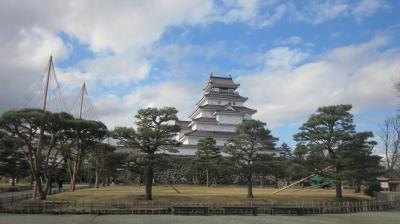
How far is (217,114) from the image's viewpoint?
7738cm

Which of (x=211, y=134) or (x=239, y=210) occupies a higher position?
(x=211, y=134)

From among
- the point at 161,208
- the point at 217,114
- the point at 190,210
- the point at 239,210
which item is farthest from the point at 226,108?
the point at 161,208

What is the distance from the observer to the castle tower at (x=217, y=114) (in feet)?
238

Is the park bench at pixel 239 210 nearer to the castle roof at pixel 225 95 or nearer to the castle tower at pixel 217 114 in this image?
the castle tower at pixel 217 114

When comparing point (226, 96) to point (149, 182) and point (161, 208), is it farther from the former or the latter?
point (161, 208)

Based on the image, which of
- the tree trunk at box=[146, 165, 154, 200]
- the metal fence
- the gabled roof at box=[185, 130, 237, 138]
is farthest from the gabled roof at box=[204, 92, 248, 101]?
the metal fence

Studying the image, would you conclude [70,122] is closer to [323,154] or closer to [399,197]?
[323,154]

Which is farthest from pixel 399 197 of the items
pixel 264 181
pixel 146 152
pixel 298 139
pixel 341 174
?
pixel 264 181

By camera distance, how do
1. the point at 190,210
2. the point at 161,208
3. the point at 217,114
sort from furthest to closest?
the point at 217,114, the point at 161,208, the point at 190,210

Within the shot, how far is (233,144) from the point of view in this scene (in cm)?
4244

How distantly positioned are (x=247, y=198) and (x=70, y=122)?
17.4 m

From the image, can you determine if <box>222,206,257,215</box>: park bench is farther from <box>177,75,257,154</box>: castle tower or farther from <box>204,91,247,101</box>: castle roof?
<box>204,91,247,101</box>: castle roof

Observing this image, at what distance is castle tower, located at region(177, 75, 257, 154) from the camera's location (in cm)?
7262

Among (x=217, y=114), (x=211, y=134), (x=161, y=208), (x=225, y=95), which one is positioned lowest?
(x=161, y=208)
